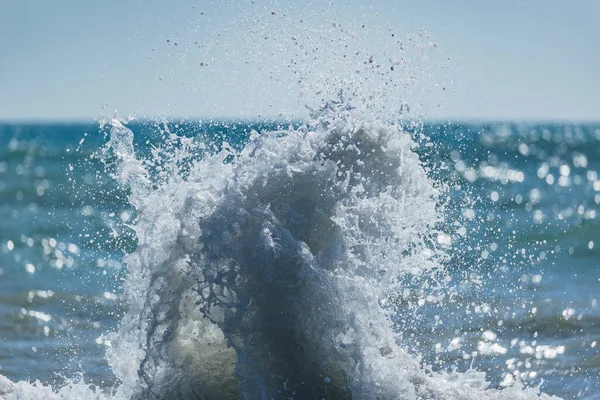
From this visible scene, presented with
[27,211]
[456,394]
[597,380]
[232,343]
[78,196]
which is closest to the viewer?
[232,343]

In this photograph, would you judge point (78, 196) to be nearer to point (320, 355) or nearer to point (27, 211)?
point (27, 211)

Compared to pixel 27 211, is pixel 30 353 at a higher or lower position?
lower

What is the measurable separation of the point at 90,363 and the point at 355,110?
3.32 m

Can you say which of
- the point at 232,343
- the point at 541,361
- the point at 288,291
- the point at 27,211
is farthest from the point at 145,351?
the point at 27,211

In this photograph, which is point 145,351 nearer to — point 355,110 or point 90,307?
point 355,110

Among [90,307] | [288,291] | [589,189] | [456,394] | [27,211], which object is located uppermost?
[589,189]

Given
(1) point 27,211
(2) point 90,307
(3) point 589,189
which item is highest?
(3) point 589,189

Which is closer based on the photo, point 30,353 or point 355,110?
point 355,110

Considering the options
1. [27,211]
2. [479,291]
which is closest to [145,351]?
[479,291]

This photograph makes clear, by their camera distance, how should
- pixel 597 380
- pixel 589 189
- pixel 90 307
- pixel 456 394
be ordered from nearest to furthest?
pixel 456 394
pixel 597 380
pixel 90 307
pixel 589 189

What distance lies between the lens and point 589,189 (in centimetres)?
2722

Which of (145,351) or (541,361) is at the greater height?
(541,361)

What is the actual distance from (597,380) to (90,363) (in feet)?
12.9

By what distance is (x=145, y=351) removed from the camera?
522 centimetres
